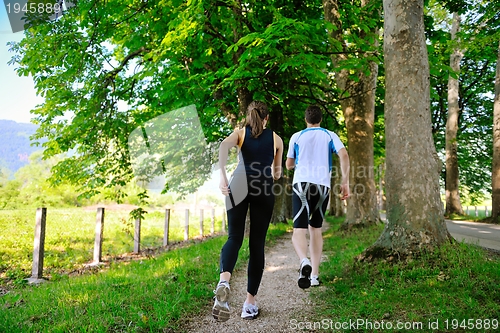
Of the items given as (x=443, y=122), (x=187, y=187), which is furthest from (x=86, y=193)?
(x=443, y=122)

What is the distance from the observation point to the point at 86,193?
35.3 feet

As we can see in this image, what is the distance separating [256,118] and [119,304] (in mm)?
2345

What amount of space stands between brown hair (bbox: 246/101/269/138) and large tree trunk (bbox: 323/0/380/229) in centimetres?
697

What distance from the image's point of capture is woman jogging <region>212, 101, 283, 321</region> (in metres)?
3.46

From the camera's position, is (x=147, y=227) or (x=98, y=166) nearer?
(x=98, y=166)

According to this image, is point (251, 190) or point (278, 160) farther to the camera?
point (278, 160)

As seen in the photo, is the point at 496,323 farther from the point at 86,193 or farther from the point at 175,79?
the point at 86,193

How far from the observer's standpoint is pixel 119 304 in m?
3.66

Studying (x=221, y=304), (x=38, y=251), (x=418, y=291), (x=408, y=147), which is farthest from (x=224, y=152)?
(x=38, y=251)

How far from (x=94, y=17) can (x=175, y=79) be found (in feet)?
7.71

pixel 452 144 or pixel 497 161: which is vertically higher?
pixel 452 144

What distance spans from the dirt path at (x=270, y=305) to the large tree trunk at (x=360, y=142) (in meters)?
4.11

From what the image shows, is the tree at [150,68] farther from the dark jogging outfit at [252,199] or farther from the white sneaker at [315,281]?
the white sneaker at [315,281]

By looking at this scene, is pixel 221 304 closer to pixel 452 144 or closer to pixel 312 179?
pixel 312 179
